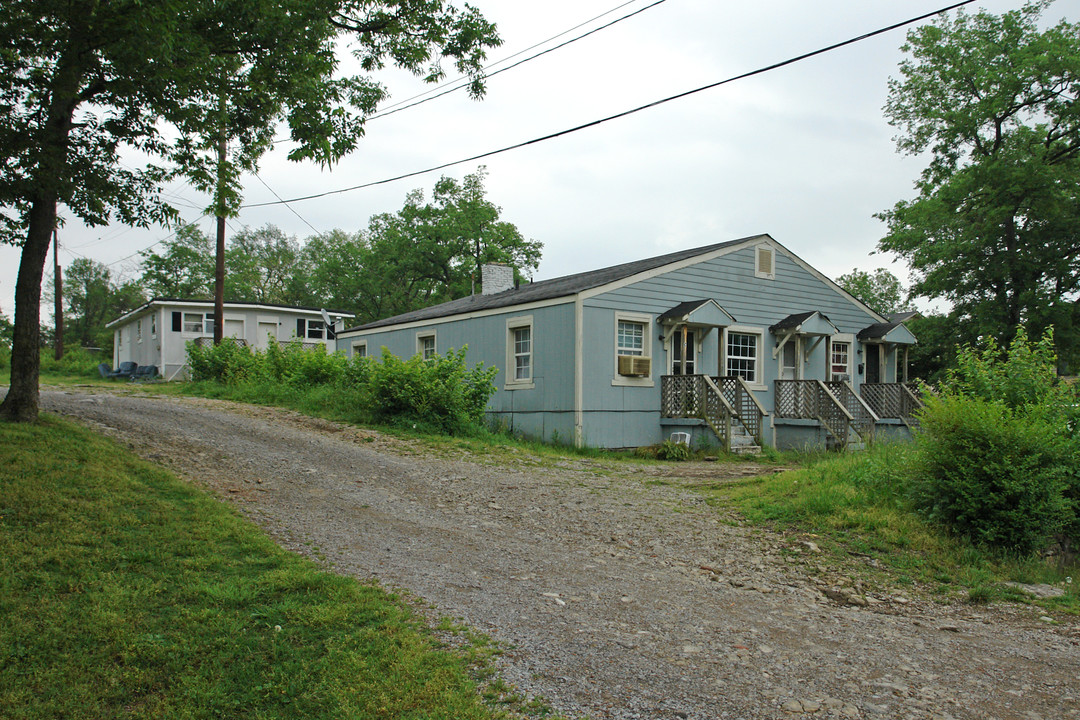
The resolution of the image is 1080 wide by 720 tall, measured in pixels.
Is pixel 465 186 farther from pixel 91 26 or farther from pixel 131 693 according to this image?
pixel 131 693

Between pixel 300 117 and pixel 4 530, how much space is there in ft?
20.3

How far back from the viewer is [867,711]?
3.65 metres

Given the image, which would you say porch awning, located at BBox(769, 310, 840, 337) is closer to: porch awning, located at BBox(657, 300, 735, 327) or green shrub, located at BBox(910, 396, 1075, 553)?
porch awning, located at BBox(657, 300, 735, 327)

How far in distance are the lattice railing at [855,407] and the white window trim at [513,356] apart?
7.27 m

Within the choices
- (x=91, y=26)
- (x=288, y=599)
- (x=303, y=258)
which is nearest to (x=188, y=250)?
(x=303, y=258)

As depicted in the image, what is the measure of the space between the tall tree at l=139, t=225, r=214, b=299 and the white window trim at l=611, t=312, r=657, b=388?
48757 millimetres

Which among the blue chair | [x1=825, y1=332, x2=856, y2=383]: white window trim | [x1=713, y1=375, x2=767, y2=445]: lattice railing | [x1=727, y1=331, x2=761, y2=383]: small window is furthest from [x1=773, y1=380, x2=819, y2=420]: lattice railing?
the blue chair

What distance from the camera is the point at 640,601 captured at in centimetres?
540

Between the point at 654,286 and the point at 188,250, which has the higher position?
the point at 188,250

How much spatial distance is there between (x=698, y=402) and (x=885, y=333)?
24.5ft

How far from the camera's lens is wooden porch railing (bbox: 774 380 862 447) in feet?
57.2

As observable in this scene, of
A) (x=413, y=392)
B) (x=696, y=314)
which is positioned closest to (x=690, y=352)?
(x=696, y=314)

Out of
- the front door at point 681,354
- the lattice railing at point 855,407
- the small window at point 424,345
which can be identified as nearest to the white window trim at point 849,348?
the lattice railing at point 855,407

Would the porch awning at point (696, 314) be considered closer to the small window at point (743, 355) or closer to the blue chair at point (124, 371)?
the small window at point (743, 355)
